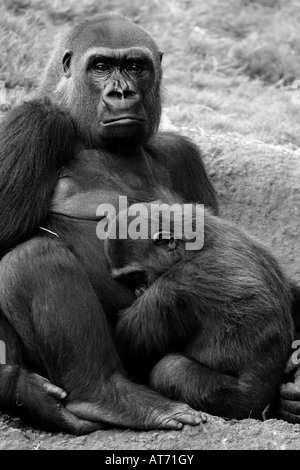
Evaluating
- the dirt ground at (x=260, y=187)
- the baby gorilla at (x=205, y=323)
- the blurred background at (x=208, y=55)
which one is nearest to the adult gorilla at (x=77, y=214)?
the baby gorilla at (x=205, y=323)

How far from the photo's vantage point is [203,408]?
4.29 meters

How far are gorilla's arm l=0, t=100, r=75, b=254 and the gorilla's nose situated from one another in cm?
27

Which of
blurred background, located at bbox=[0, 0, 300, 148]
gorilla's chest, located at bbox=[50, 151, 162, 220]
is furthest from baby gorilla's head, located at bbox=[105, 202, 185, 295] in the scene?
Result: blurred background, located at bbox=[0, 0, 300, 148]

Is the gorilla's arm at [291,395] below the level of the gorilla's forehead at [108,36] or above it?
below

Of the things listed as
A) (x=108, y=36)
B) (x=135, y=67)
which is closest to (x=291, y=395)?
(x=135, y=67)

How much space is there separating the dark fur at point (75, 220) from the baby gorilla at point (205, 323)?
0.48ft

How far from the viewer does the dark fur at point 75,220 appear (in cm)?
423

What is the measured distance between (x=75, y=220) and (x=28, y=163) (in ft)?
1.23

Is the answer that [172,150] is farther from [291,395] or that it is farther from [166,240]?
[291,395]

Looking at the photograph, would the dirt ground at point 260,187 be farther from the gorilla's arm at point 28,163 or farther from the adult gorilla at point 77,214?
the gorilla's arm at point 28,163

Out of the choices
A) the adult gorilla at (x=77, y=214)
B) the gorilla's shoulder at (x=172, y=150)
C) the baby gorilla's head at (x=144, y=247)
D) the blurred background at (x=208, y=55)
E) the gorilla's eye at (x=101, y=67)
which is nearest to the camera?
the adult gorilla at (x=77, y=214)

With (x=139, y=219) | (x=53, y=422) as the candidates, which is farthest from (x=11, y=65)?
(x=53, y=422)
